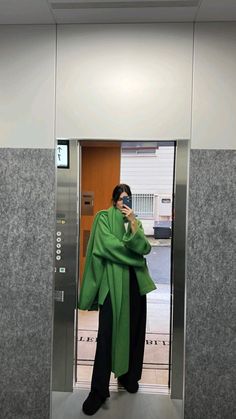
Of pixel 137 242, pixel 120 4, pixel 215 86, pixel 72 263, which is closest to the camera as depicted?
pixel 120 4

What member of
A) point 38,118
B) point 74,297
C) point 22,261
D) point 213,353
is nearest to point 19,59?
point 38,118

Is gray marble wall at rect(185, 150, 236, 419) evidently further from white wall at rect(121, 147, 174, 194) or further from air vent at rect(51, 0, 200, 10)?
air vent at rect(51, 0, 200, 10)

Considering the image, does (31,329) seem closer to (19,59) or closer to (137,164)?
(137,164)

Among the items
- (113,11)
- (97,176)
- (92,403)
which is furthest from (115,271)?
(113,11)

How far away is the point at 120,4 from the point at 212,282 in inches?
58.1

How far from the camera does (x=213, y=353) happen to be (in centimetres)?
180

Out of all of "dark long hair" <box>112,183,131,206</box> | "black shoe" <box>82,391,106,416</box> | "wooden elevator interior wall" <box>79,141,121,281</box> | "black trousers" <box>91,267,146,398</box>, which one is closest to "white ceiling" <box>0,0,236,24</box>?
"wooden elevator interior wall" <box>79,141,121,281</box>

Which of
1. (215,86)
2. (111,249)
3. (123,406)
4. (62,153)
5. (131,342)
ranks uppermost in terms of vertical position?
(215,86)

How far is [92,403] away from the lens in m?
1.94

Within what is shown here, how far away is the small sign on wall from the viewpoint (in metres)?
1.94

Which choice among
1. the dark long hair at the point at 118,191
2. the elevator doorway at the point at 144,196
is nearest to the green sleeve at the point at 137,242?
the elevator doorway at the point at 144,196

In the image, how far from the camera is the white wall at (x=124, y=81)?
180cm

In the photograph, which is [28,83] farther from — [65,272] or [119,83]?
[65,272]

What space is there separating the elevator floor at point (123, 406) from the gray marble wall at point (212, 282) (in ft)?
0.72
